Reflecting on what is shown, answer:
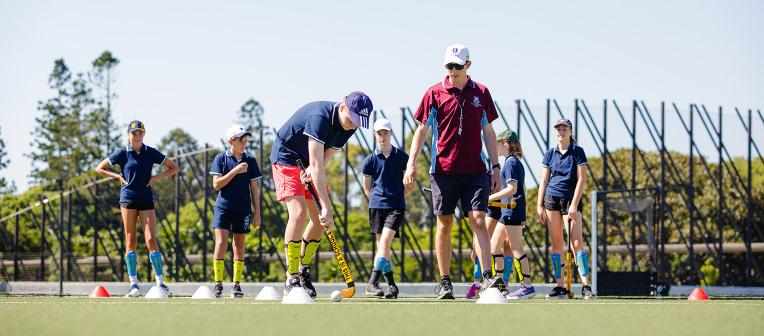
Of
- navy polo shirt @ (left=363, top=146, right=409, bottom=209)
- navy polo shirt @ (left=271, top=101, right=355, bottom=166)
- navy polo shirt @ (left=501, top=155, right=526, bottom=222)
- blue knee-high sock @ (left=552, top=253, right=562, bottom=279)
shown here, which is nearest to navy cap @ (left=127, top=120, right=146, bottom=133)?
navy polo shirt @ (left=363, top=146, right=409, bottom=209)

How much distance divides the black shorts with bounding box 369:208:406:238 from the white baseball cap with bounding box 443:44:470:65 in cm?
226

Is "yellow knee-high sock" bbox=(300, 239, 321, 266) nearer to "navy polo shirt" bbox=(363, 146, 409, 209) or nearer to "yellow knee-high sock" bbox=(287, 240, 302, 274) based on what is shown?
"yellow knee-high sock" bbox=(287, 240, 302, 274)

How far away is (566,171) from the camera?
36.8 ft

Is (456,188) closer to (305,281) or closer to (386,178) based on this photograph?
(305,281)

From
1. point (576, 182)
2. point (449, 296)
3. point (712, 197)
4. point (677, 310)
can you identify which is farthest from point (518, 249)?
point (712, 197)

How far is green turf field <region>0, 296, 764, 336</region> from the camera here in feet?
16.1

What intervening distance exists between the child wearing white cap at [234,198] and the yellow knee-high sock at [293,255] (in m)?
2.61

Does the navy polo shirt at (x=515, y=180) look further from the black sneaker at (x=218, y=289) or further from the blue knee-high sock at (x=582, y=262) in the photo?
the black sneaker at (x=218, y=289)

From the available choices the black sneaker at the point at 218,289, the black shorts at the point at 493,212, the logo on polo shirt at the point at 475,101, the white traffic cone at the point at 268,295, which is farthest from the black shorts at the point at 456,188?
the black sneaker at the point at 218,289

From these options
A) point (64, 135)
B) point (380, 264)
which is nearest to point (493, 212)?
point (380, 264)

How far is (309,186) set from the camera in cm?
903

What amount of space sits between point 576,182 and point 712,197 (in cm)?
1956

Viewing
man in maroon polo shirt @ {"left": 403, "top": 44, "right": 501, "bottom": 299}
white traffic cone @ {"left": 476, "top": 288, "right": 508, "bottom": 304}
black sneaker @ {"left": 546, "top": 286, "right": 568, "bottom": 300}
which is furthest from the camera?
black sneaker @ {"left": 546, "top": 286, "right": 568, "bottom": 300}

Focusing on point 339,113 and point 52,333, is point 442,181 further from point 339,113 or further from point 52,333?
point 52,333
